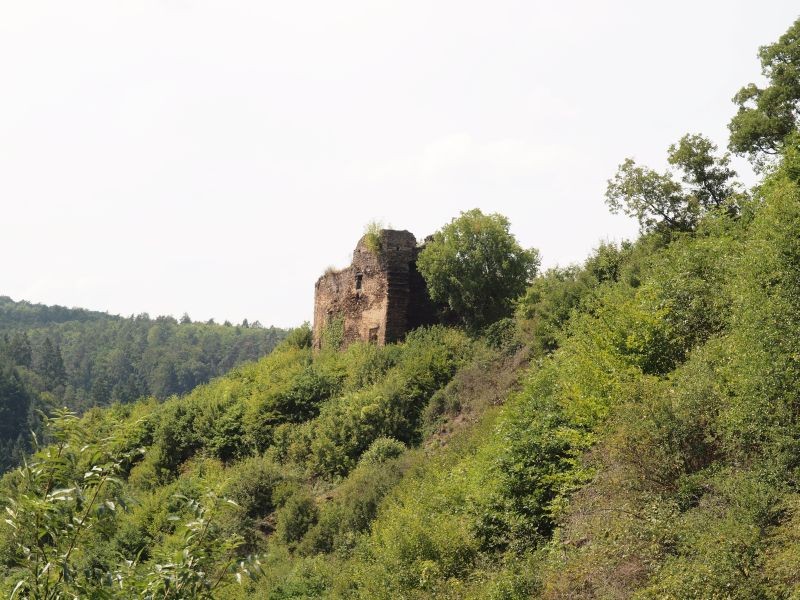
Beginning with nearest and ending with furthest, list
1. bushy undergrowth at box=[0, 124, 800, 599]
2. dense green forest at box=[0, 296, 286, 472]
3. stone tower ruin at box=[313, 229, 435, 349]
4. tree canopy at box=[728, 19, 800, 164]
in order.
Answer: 1. bushy undergrowth at box=[0, 124, 800, 599]
2. tree canopy at box=[728, 19, 800, 164]
3. stone tower ruin at box=[313, 229, 435, 349]
4. dense green forest at box=[0, 296, 286, 472]

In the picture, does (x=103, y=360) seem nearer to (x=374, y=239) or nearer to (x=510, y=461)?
(x=374, y=239)

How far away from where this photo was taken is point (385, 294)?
90.8 ft

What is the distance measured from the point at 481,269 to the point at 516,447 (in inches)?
404

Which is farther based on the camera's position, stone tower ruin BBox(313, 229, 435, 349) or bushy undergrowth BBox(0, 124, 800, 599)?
stone tower ruin BBox(313, 229, 435, 349)

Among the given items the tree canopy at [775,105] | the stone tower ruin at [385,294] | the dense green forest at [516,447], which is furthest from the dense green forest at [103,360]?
the tree canopy at [775,105]

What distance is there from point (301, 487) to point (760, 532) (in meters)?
14.1

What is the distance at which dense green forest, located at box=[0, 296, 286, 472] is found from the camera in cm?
10538

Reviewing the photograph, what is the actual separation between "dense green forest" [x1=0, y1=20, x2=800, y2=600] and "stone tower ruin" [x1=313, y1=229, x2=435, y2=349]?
2.50ft

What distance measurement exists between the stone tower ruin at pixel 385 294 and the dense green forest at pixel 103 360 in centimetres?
6199

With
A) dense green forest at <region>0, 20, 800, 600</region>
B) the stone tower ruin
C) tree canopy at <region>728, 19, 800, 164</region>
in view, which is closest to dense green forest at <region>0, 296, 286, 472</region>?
the stone tower ruin

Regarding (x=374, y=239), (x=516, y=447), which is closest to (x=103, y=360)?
(x=374, y=239)

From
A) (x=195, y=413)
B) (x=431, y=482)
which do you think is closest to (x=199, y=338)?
(x=195, y=413)

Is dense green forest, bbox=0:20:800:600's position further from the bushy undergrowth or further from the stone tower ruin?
the stone tower ruin

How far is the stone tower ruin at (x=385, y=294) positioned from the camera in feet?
90.7
